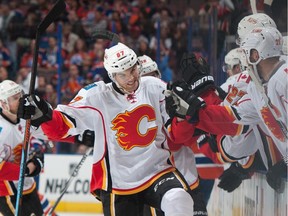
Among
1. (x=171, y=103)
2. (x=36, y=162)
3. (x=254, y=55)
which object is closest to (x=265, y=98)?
(x=254, y=55)

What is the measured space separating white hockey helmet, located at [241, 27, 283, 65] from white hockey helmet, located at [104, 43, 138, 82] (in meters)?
0.57

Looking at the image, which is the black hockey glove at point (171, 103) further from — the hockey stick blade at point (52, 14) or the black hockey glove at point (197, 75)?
the hockey stick blade at point (52, 14)

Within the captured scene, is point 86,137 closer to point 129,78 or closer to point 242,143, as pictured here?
point 129,78

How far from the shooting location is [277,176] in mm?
3371

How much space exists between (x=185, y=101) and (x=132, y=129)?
382 millimetres

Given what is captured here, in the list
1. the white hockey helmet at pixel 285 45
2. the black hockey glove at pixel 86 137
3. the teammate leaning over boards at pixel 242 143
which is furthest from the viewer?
the black hockey glove at pixel 86 137

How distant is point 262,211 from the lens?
3.66 m

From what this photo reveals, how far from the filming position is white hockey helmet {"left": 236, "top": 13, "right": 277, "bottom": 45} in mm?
3240

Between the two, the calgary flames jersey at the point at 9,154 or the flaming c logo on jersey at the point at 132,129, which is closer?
the flaming c logo on jersey at the point at 132,129

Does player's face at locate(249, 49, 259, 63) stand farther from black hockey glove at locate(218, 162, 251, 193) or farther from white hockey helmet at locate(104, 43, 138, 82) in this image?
black hockey glove at locate(218, 162, 251, 193)

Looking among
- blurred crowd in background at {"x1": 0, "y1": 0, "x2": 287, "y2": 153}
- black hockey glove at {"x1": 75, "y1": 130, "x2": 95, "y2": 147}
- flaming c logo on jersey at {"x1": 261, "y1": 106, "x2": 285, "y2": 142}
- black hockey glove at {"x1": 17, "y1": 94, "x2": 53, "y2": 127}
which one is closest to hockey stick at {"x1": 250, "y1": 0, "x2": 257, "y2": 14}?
flaming c logo on jersey at {"x1": 261, "y1": 106, "x2": 285, "y2": 142}

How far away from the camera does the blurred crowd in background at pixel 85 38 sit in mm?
6496

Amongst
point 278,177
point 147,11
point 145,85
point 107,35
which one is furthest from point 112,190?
point 147,11

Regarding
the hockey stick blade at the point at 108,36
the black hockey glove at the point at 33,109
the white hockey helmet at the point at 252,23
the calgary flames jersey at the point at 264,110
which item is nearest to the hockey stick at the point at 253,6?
the white hockey helmet at the point at 252,23
